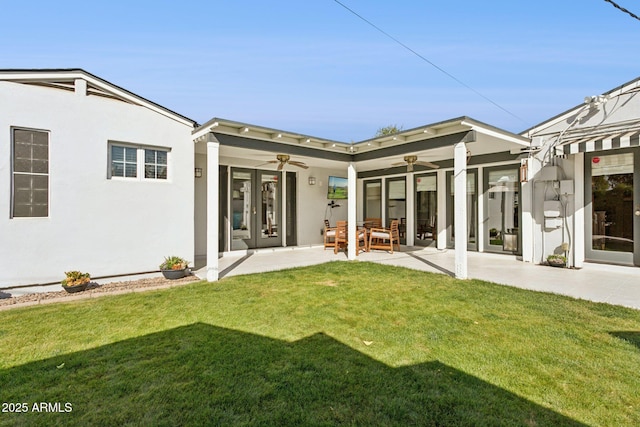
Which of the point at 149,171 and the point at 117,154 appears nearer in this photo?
the point at 117,154

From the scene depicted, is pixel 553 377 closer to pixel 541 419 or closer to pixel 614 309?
pixel 541 419

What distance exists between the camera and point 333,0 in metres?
6.63

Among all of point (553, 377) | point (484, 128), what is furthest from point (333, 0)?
point (553, 377)

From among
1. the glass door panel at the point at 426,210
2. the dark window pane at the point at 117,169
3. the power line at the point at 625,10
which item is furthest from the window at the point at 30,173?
the glass door panel at the point at 426,210

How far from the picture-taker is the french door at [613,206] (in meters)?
6.70

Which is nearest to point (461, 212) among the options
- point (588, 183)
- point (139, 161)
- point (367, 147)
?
point (367, 147)

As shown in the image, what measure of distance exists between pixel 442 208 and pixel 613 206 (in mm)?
4207

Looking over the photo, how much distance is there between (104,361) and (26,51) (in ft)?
27.7

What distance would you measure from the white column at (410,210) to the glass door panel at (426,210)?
0.11 meters

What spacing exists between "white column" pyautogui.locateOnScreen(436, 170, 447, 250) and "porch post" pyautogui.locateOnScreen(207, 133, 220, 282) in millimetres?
7234

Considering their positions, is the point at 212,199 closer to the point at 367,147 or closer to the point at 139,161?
the point at 139,161

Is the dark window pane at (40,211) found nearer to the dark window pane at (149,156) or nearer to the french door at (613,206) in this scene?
the dark window pane at (149,156)

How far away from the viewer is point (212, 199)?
6562mm

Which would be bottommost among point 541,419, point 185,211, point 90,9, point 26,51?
point 541,419
